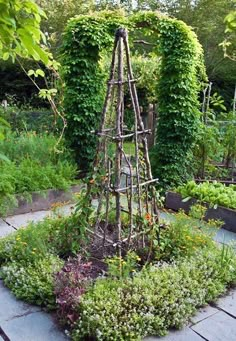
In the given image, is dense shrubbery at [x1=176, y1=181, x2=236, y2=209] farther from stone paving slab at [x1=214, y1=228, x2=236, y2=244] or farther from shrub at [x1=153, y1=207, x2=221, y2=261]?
shrub at [x1=153, y1=207, x2=221, y2=261]

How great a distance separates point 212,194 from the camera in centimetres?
408

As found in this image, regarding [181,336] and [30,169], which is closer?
[181,336]

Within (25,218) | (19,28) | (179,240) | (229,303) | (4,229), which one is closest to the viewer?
(19,28)

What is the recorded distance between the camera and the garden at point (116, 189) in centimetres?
212

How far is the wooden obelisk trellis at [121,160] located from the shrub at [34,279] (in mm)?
465

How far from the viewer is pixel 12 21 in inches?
44.7

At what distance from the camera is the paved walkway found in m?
2.06

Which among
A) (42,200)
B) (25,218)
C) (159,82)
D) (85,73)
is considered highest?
(85,73)

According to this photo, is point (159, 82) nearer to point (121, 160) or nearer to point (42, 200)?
point (42, 200)

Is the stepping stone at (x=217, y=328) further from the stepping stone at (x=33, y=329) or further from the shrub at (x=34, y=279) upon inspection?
the shrub at (x=34, y=279)

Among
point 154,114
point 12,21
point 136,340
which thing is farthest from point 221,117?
point 12,21

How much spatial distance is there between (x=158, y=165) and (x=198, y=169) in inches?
26.4

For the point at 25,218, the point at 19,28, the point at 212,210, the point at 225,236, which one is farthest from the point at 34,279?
the point at 212,210

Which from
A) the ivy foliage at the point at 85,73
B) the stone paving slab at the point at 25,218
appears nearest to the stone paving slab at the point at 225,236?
the stone paving slab at the point at 25,218
